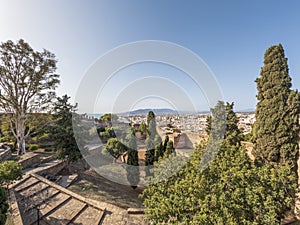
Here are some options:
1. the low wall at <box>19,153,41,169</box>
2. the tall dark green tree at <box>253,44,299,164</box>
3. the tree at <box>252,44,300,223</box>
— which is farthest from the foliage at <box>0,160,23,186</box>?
the tall dark green tree at <box>253,44,299,164</box>

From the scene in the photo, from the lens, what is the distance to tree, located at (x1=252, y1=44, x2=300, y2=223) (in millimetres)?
5988

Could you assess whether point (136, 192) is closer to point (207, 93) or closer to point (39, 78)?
point (207, 93)

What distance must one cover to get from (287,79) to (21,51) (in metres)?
15.4

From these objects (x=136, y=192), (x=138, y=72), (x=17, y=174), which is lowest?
(x=136, y=192)

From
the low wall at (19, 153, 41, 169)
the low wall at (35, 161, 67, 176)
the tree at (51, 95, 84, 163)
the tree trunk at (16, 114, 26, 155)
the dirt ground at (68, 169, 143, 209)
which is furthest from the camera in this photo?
Answer: the tree trunk at (16, 114, 26, 155)

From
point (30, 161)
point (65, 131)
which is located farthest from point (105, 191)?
point (30, 161)

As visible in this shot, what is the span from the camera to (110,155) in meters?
13.1

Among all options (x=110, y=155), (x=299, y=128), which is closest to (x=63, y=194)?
(x=110, y=155)

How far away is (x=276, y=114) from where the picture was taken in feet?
20.9

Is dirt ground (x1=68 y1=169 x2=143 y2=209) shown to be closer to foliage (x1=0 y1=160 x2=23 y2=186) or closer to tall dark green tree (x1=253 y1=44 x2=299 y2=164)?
foliage (x1=0 y1=160 x2=23 y2=186)

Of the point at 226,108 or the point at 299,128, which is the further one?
the point at 226,108

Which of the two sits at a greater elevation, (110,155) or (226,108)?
(226,108)

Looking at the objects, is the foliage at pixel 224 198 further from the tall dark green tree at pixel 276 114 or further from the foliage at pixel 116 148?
the foliage at pixel 116 148

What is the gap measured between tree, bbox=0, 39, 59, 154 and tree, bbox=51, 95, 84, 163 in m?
2.98
